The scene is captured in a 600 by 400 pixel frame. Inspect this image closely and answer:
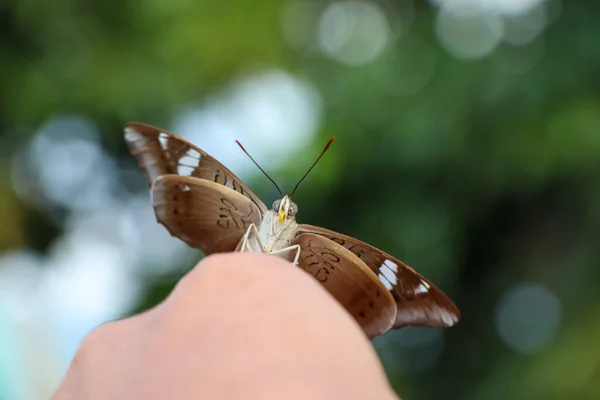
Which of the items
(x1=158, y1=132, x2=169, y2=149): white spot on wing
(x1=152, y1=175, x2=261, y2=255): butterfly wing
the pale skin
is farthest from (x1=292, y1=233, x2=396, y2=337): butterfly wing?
the pale skin

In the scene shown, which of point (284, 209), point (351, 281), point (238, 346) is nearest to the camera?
point (238, 346)

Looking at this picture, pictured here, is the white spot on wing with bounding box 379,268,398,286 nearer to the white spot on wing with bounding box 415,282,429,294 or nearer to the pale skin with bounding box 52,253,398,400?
the white spot on wing with bounding box 415,282,429,294

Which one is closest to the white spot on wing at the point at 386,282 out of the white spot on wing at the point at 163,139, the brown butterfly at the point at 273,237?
the brown butterfly at the point at 273,237

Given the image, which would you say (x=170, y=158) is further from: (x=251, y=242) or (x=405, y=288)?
(x=405, y=288)

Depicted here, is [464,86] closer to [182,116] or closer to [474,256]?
[474,256]

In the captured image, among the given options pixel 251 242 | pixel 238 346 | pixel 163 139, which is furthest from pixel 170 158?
→ pixel 238 346

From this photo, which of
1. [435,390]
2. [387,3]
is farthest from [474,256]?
[387,3]

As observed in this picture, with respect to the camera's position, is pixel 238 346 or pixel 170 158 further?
pixel 170 158
